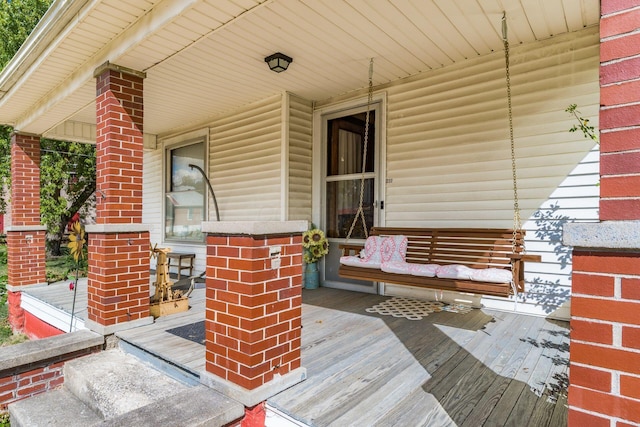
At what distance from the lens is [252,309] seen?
6.12 ft

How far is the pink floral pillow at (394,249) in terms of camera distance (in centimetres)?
394

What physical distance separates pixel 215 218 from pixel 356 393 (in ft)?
15.3

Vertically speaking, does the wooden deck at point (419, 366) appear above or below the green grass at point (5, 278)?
above

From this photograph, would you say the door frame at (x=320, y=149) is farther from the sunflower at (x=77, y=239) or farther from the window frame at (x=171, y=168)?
the sunflower at (x=77, y=239)

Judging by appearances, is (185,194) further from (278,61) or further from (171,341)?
(171,341)

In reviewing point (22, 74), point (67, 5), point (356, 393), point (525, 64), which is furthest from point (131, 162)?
point (525, 64)

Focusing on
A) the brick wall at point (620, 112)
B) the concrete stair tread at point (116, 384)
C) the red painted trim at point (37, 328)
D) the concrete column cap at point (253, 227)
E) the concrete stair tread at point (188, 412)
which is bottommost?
the red painted trim at point (37, 328)

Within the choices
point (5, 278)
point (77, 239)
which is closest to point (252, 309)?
point (77, 239)

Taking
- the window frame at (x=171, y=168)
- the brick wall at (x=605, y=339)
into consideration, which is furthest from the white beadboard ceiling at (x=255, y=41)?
the brick wall at (x=605, y=339)

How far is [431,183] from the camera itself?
411 cm

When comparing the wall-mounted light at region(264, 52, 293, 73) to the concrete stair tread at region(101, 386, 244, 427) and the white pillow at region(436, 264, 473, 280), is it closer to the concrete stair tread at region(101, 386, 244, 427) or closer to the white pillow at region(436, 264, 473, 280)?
the white pillow at region(436, 264, 473, 280)

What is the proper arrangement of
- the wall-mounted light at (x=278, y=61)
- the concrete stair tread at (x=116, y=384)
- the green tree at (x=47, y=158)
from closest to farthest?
the concrete stair tread at (x=116, y=384) < the wall-mounted light at (x=278, y=61) < the green tree at (x=47, y=158)

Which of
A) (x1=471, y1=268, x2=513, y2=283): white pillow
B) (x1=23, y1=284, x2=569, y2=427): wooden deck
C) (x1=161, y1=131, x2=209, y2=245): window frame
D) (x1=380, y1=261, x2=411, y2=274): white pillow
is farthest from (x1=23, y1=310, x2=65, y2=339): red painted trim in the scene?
(x1=471, y1=268, x2=513, y2=283): white pillow

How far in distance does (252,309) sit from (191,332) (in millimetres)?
1484
